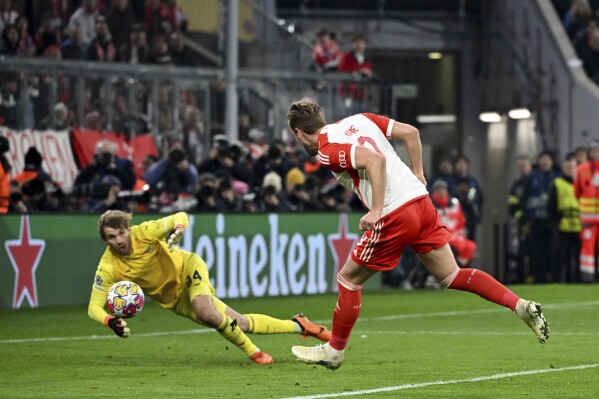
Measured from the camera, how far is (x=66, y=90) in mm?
21297

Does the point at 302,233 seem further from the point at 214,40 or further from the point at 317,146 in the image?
the point at 317,146

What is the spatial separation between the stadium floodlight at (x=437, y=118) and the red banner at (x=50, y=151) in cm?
1356

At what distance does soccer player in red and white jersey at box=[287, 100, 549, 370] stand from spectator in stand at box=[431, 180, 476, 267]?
14.2 metres

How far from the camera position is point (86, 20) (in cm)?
2284

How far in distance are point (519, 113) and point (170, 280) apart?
20.3m

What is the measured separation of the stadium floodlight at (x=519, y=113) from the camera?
1221 inches

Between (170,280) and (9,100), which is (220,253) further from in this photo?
(170,280)

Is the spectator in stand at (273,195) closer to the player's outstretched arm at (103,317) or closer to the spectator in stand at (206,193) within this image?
the spectator in stand at (206,193)

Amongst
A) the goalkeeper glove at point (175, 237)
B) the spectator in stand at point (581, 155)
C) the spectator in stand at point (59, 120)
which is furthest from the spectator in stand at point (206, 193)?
the goalkeeper glove at point (175, 237)

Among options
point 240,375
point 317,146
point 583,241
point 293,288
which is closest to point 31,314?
point 293,288

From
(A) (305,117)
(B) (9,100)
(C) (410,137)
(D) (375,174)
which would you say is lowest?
(D) (375,174)

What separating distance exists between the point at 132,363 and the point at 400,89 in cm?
1892

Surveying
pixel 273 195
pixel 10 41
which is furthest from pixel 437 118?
pixel 10 41

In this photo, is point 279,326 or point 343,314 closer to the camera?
point 343,314
